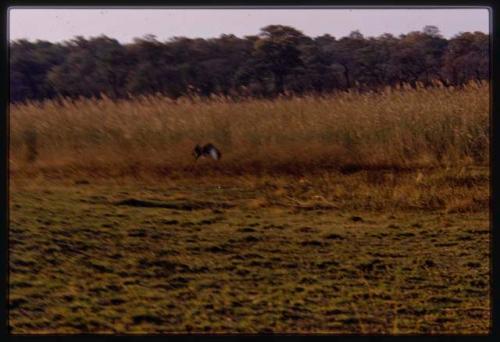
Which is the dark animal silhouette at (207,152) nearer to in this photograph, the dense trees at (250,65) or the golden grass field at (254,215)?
the golden grass field at (254,215)

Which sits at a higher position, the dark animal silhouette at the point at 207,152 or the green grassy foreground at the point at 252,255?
the dark animal silhouette at the point at 207,152

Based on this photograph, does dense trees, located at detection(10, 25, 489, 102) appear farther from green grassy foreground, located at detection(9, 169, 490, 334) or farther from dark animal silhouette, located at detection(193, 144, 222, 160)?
green grassy foreground, located at detection(9, 169, 490, 334)

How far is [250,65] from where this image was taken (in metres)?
8.66

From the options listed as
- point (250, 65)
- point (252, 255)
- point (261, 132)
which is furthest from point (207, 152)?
point (252, 255)

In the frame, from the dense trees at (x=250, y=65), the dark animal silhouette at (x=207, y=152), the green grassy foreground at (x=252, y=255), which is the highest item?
the dense trees at (x=250, y=65)

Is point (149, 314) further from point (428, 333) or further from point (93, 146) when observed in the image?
point (93, 146)

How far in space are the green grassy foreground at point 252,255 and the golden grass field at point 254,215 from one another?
0.02 m

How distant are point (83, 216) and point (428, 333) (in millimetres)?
3274

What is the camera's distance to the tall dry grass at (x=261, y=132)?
748 cm

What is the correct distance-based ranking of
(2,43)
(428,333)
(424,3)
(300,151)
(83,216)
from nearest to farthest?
(428,333)
(424,3)
(2,43)
(83,216)
(300,151)

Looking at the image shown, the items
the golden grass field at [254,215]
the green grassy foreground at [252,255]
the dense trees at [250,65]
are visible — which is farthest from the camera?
the dense trees at [250,65]

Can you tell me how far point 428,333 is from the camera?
411 cm

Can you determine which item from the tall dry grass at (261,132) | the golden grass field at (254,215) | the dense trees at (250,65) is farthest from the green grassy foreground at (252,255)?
the dense trees at (250,65)

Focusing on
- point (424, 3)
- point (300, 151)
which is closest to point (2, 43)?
point (424, 3)
